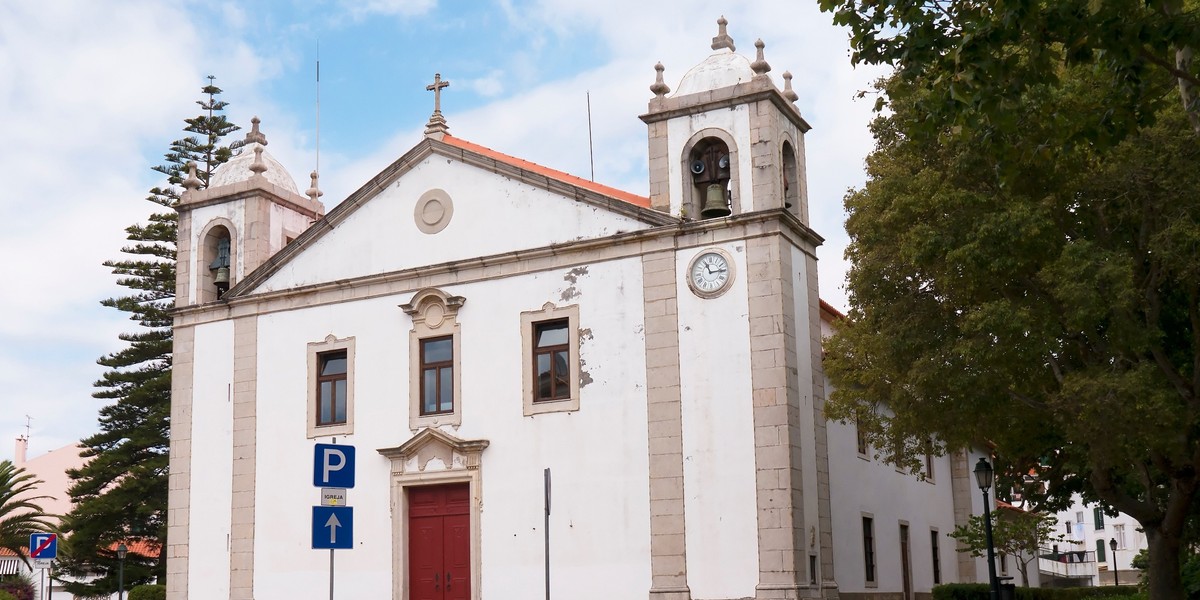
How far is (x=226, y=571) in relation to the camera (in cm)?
2455

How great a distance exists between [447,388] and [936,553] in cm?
1430

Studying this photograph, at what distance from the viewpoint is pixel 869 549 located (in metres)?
25.8

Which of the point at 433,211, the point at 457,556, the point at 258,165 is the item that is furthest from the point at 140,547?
the point at 433,211

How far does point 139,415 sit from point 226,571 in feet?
54.1

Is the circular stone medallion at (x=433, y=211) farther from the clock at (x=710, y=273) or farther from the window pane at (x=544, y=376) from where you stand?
the clock at (x=710, y=273)

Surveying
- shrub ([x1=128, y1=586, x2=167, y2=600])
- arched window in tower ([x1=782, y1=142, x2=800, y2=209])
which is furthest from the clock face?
shrub ([x1=128, y1=586, x2=167, y2=600])

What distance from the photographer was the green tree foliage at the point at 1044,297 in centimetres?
1725

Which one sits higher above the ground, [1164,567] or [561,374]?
[561,374]

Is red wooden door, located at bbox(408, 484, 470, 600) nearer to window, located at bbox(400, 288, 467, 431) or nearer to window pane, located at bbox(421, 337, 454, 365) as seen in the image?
window, located at bbox(400, 288, 467, 431)

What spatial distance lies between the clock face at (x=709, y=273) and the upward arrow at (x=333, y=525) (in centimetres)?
903

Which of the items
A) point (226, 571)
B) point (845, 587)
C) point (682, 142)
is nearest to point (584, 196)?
point (682, 142)

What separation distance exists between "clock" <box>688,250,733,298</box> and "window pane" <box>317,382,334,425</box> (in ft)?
24.1

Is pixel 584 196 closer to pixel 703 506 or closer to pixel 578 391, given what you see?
pixel 578 391

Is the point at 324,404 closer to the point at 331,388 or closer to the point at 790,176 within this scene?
the point at 331,388
